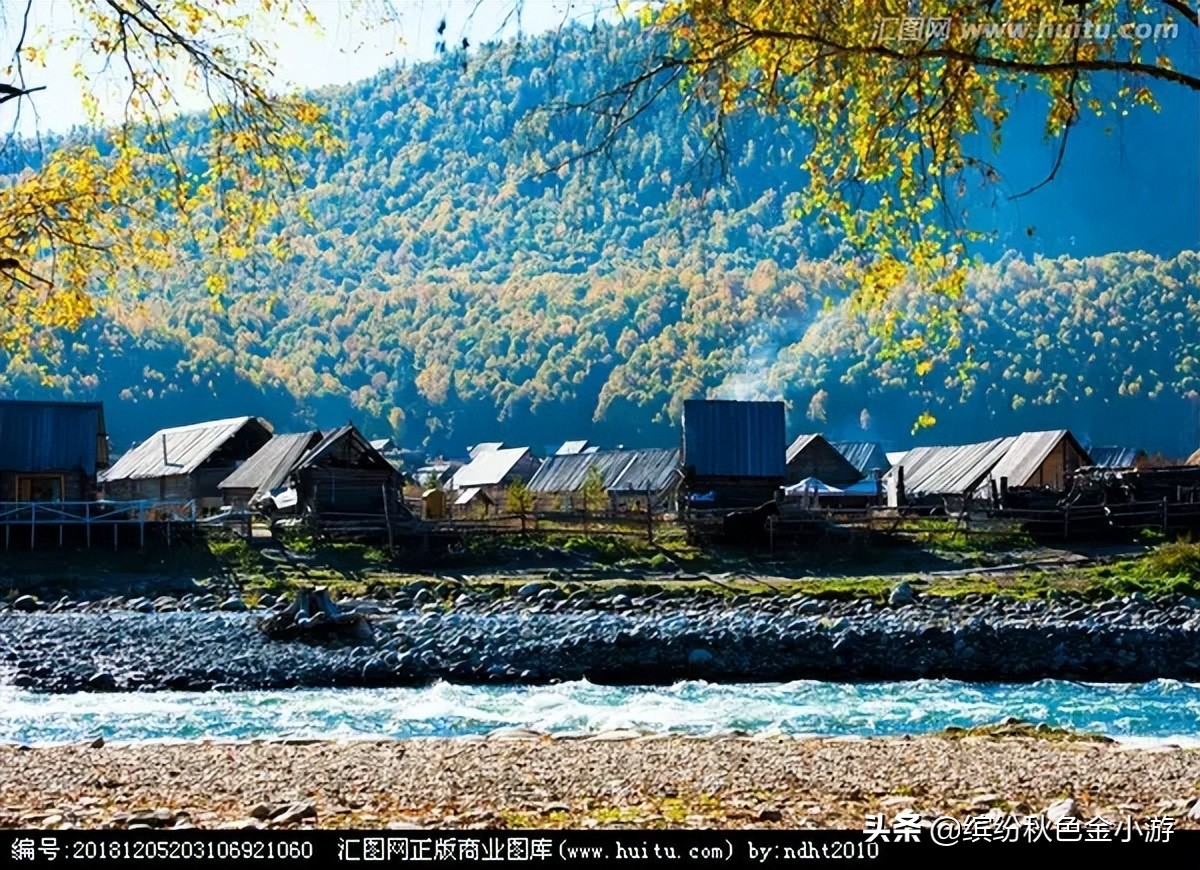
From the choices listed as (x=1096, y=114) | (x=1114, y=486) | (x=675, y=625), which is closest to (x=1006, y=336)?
(x=1114, y=486)

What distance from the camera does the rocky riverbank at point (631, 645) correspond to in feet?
70.9

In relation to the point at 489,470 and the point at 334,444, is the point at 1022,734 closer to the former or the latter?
the point at 334,444

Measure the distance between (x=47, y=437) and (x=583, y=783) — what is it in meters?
40.8

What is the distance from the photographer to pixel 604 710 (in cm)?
1823

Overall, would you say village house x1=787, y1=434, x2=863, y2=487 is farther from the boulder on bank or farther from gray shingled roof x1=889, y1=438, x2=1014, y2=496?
the boulder on bank

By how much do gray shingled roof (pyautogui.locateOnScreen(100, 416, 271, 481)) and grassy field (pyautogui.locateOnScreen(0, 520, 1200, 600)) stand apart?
16.1 meters

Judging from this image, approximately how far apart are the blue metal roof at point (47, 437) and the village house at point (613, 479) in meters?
20.1

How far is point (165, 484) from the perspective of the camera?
57.0 m

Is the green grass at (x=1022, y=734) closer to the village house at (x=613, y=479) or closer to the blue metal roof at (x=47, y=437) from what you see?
the blue metal roof at (x=47, y=437)

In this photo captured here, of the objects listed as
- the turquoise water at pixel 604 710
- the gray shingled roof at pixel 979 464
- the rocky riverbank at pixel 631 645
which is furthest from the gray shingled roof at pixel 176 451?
the turquoise water at pixel 604 710

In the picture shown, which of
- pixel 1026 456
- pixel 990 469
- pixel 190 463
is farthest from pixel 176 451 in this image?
pixel 1026 456

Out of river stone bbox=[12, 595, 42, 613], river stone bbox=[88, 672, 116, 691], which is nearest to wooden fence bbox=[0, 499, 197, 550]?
river stone bbox=[12, 595, 42, 613]

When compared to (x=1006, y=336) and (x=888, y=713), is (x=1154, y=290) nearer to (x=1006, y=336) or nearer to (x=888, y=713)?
(x=1006, y=336)

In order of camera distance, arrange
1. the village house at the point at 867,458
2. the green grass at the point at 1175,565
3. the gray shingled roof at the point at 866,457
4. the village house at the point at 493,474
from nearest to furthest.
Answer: the green grass at the point at 1175,565 → the village house at the point at 867,458 → the gray shingled roof at the point at 866,457 → the village house at the point at 493,474
